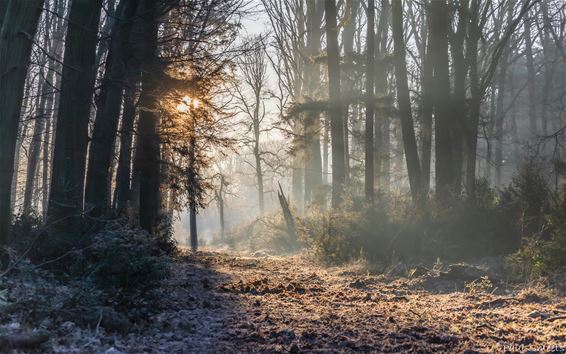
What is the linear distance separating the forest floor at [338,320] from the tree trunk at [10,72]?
9.35ft

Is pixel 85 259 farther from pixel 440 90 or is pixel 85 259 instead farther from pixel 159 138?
pixel 440 90

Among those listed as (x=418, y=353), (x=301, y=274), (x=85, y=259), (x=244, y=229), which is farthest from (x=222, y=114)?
(x=244, y=229)

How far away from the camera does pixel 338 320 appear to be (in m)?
7.04

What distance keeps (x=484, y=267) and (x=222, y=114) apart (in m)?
7.40

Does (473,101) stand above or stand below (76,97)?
above

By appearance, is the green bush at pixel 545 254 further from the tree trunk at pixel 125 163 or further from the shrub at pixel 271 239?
the shrub at pixel 271 239

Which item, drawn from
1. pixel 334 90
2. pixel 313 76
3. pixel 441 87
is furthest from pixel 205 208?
pixel 313 76

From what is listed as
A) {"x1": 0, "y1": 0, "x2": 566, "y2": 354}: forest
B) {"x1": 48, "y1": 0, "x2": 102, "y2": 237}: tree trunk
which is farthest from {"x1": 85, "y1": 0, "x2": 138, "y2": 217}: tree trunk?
{"x1": 48, "y1": 0, "x2": 102, "y2": 237}: tree trunk

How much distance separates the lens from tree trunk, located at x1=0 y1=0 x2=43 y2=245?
8078mm

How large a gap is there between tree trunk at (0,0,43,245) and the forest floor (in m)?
2.85

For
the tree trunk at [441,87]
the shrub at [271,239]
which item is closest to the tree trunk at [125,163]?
the shrub at [271,239]

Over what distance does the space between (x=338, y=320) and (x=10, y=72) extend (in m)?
5.94

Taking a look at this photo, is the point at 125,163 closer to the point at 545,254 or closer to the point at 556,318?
the point at 545,254

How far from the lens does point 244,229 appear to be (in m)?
34.2
